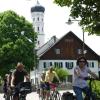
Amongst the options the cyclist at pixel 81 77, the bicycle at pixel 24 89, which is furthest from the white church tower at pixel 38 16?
the cyclist at pixel 81 77

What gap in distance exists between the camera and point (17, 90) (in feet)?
50.9

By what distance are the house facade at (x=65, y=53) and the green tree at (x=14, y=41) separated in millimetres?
21211

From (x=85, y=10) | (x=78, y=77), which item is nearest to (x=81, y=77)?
(x=78, y=77)

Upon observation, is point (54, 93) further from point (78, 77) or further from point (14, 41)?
point (14, 41)

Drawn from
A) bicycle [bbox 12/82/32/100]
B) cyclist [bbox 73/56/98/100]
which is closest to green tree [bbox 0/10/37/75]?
bicycle [bbox 12/82/32/100]

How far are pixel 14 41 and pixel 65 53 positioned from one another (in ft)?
93.0

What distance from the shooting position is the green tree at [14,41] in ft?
252

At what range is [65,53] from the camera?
106375 millimetres

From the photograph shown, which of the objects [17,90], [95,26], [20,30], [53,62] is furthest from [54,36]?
[17,90]

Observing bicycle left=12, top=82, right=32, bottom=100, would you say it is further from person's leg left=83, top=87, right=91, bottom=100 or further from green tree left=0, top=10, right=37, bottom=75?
green tree left=0, top=10, right=37, bottom=75

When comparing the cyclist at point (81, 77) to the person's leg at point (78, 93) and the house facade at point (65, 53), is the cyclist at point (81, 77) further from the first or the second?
the house facade at point (65, 53)

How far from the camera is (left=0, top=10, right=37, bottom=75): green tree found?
252 ft

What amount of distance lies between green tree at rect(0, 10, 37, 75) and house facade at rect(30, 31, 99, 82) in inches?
835

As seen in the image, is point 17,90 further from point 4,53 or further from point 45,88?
point 4,53
